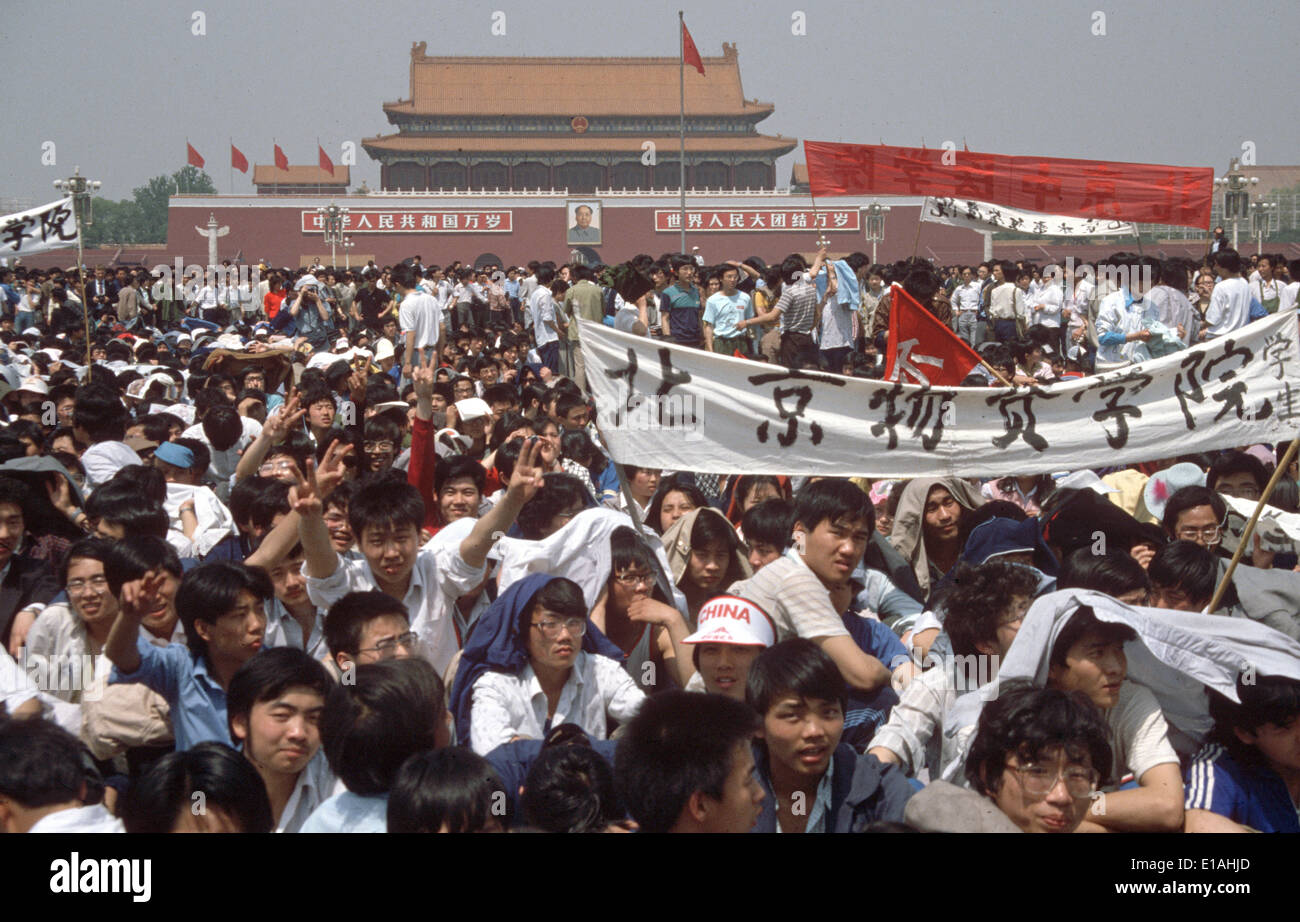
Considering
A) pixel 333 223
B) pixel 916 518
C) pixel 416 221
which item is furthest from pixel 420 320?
pixel 416 221

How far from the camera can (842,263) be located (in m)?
9.80

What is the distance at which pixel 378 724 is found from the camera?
2.43m

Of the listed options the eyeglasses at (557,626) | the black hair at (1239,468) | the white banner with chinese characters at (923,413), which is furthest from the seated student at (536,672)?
the black hair at (1239,468)

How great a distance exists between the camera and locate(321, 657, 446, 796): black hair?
2408 millimetres

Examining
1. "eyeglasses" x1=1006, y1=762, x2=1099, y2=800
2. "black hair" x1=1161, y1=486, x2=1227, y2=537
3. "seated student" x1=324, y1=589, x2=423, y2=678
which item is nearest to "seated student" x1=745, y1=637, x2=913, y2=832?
"eyeglasses" x1=1006, y1=762, x2=1099, y2=800

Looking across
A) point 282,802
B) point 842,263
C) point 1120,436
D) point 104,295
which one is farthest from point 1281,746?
point 104,295

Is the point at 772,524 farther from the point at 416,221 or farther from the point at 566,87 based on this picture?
the point at 566,87

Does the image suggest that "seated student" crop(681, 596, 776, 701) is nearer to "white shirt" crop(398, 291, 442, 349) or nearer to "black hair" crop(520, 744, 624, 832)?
"black hair" crop(520, 744, 624, 832)

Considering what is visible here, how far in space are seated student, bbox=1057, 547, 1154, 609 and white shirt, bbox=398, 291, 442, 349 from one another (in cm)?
698

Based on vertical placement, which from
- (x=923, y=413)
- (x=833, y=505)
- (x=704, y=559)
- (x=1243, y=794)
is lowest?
(x=1243, y=794)

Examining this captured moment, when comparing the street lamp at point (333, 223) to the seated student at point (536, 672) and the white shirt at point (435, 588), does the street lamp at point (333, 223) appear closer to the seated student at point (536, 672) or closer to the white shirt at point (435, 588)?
the white shirt at point (435, 588)

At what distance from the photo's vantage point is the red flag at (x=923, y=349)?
14.0 ft

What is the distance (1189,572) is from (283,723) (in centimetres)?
226

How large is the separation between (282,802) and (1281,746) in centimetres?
203
